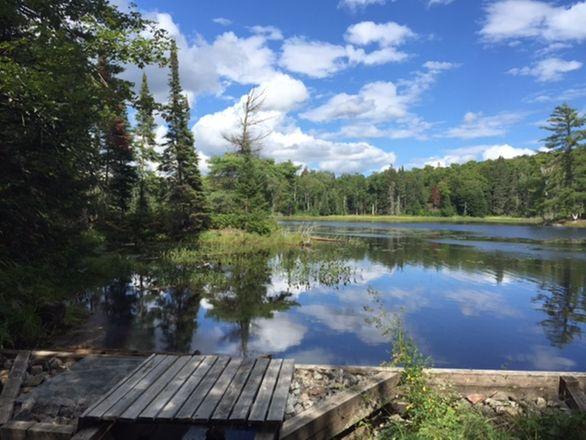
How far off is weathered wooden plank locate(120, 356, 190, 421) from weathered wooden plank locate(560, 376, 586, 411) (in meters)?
Answer: 4.27

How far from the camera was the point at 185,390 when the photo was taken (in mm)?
3982

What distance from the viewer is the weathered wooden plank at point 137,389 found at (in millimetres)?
3513

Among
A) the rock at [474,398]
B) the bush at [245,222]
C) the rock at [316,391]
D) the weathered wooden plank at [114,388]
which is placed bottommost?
the rock at [474,398]

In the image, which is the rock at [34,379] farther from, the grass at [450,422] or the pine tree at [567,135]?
the pine tree at [567,135]

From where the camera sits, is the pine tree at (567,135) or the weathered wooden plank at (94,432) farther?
the pine tree at (567,135)

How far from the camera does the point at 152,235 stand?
27734 mm

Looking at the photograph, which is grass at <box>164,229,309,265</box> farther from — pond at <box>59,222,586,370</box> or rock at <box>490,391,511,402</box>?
rock at <box>490,391,511,402</box>

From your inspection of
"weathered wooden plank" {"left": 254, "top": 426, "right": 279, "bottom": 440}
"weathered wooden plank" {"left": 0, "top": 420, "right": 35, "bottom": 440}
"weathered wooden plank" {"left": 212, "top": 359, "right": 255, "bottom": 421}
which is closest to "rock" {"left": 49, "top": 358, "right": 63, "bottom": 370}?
"weathered wooden plank" {"left": 0, "top": 420, "right": 35, "bottom": 440}

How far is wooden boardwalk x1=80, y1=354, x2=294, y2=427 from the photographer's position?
3473 mm

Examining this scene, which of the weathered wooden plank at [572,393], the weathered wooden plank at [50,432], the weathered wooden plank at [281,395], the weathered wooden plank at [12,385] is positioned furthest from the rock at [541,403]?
the weathered wooden plank at [12,385]

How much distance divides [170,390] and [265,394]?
36.7 inches

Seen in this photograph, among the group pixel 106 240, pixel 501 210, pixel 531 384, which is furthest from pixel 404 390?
pixel 501 210

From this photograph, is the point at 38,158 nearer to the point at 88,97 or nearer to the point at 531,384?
the point at 88,97

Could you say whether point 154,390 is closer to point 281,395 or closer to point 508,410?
point 281,395
